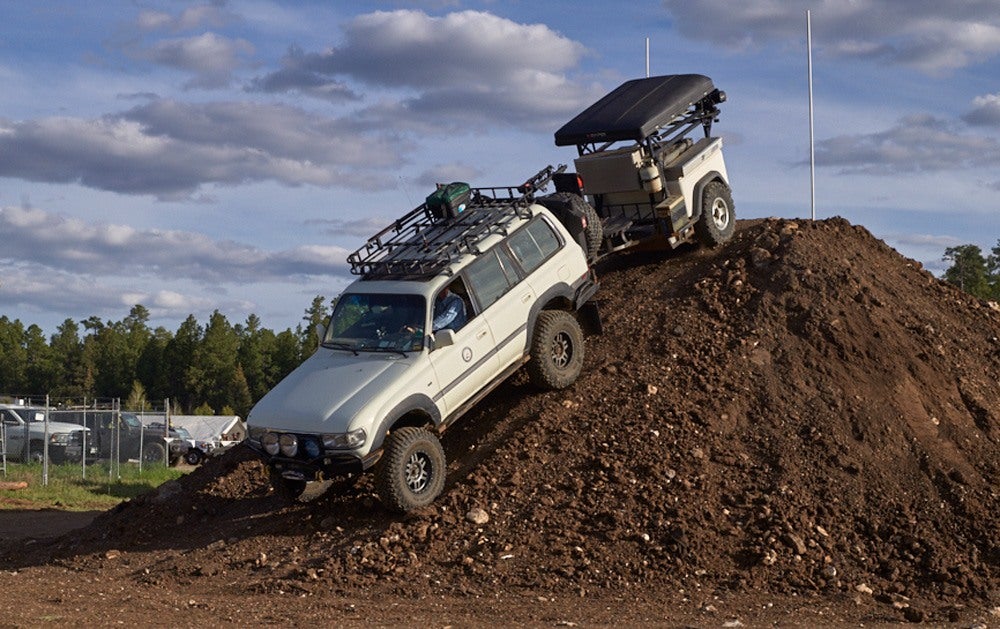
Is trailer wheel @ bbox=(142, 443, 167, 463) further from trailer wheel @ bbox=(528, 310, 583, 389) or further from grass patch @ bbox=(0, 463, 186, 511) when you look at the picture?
trailer wheel @ bbox=(528, 310, 583, 389)

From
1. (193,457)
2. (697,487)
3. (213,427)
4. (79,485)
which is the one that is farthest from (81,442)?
(697,487)

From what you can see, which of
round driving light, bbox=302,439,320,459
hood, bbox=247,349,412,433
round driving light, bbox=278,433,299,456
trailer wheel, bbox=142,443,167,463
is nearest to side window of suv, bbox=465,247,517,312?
hood, bbox=247,349,412,433

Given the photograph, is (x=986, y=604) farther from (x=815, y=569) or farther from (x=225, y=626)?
(x=225, y=626)

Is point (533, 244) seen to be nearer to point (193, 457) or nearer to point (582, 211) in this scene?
point (582, 211)

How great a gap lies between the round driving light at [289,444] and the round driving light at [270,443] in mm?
98

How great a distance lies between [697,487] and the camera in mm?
11664

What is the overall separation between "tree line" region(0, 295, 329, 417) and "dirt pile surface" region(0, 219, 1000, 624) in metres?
58.1

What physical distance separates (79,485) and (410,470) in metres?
16.7

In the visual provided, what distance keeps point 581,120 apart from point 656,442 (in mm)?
5777

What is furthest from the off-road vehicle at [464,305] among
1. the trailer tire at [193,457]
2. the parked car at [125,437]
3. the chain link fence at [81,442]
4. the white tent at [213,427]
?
the white tent at [213,427]

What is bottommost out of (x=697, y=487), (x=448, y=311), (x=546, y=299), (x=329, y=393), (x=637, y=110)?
(x=697, y=487)

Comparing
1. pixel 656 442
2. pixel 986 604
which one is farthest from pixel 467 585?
A: pixel 986 604

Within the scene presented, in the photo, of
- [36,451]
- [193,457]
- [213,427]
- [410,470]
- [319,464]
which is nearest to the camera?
[319,464]

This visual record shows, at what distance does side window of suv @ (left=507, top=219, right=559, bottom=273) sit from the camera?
1333 cm
